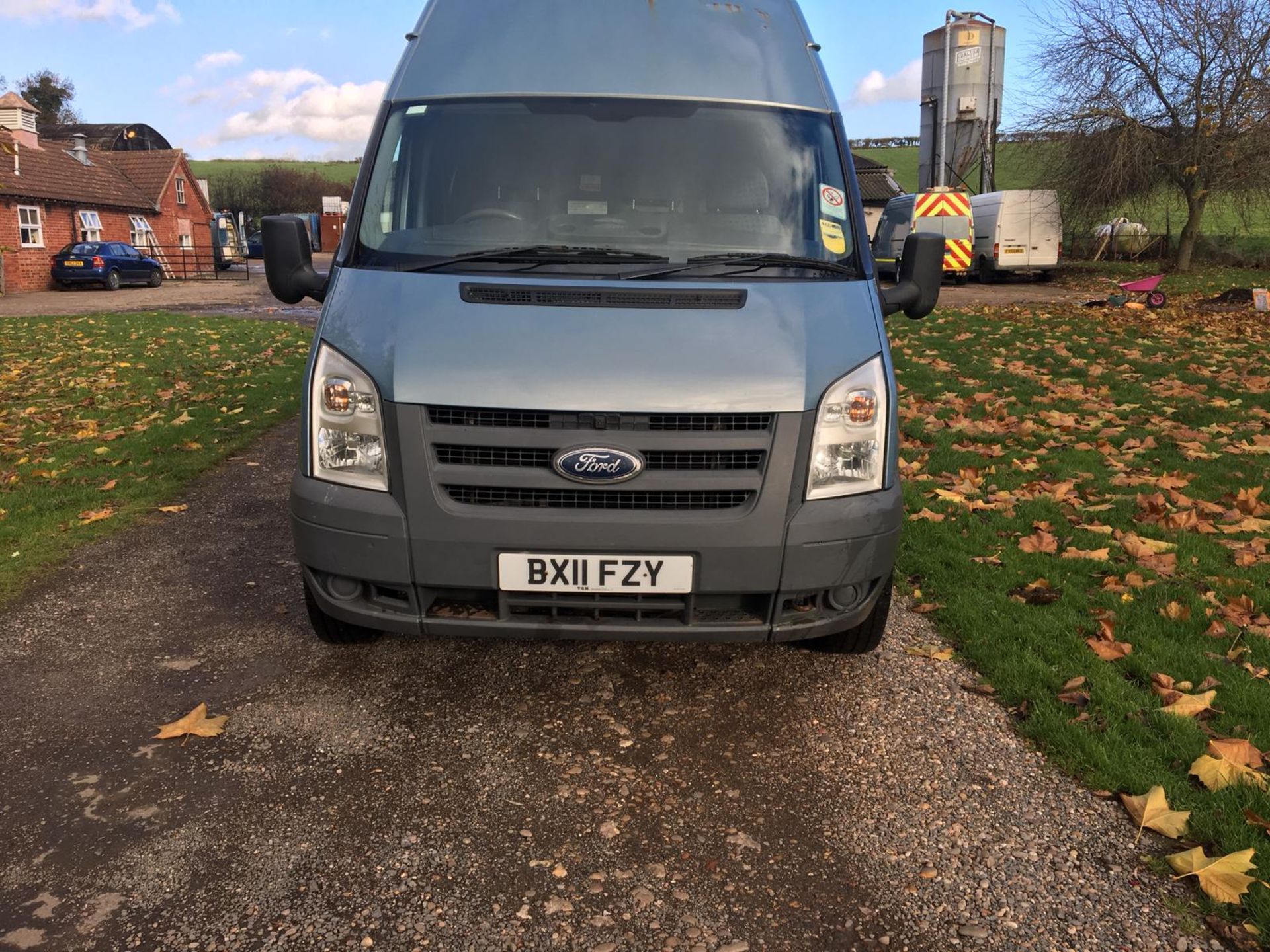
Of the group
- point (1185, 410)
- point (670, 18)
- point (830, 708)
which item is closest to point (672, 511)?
point (830, 708)

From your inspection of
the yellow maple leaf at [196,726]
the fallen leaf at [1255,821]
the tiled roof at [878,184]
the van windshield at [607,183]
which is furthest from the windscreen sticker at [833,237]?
the tiled roof at [878,184]

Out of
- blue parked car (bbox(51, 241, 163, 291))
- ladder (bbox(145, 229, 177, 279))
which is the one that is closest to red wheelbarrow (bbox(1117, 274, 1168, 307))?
blue parked car (bbox(51, 241, 163, 291))

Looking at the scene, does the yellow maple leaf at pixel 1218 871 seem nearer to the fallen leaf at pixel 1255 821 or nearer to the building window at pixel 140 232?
the fallen leaf at pixel 1255 821

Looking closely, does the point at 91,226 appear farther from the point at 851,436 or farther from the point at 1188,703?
the point at 1188,703

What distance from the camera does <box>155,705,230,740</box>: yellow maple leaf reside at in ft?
10.9

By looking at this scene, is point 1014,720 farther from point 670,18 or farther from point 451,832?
point 670,18

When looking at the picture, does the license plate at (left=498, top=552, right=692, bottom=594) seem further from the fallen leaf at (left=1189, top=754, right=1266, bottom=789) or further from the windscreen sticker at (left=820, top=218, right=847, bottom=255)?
the fallen leaf at (left=1189, top=754, right=1266, bottom=789)

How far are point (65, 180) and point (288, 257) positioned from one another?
4075 centimetres

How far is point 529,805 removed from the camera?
2.94 meters

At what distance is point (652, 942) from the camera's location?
2.37 m

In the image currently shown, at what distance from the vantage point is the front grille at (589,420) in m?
3.07

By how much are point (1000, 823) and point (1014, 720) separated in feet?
2.24

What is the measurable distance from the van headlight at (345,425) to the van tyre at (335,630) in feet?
2.39

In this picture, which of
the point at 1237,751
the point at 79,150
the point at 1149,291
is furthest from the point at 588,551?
the point at 79,150
